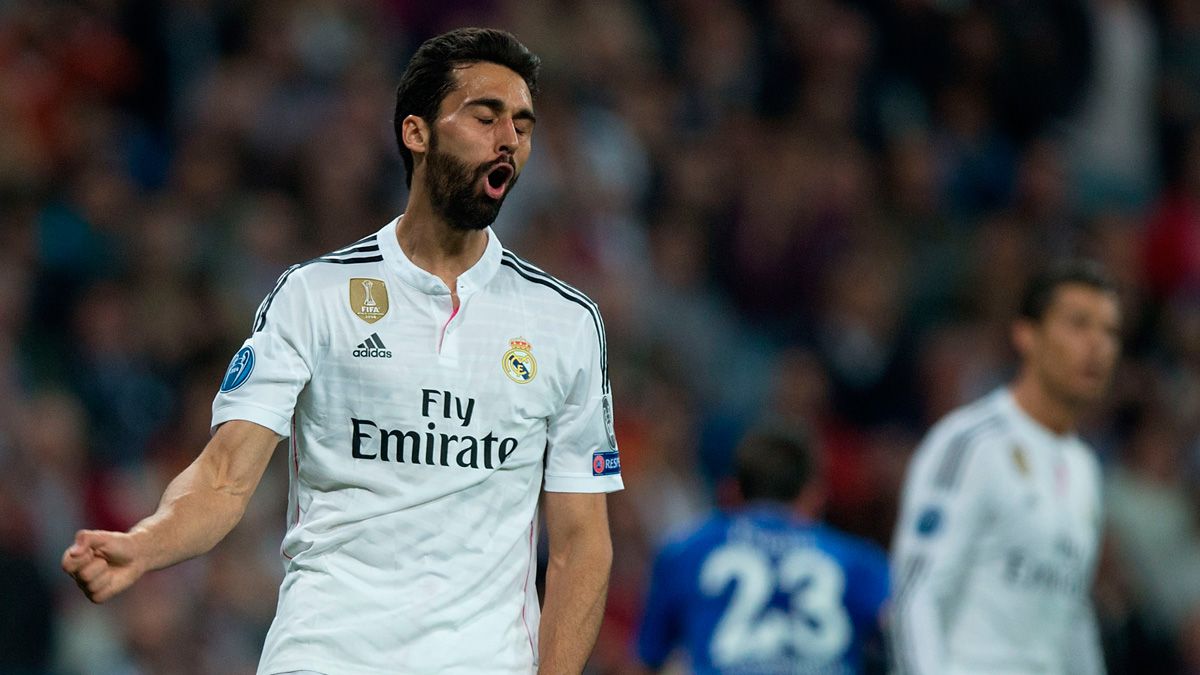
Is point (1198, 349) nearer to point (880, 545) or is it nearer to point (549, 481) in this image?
point (880, 545)

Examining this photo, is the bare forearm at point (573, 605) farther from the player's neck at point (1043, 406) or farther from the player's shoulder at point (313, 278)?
the player's neck at point (1043, 406)

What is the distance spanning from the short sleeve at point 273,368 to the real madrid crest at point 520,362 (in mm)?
465

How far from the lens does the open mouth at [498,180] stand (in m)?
4.46

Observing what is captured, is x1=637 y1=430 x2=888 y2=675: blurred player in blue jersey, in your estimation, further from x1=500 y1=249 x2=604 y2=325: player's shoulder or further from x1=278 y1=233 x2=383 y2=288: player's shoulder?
x1=278 y1=233 x2=383 y2=288: player's shoulder

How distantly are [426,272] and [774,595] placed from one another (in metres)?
2.86

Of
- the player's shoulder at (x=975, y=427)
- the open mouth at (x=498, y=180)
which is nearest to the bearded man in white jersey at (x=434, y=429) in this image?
the open mouth at (x=498, y=180)

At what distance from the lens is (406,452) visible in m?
4.35

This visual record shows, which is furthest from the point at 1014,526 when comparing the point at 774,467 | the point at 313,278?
the point at 313,278

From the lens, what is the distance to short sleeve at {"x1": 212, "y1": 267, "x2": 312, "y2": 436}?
4.29 meters

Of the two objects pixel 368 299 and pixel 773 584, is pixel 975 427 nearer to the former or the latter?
pixel 773 584

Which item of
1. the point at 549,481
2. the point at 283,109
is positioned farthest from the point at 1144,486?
the point at 549,481

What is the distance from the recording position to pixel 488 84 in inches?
176

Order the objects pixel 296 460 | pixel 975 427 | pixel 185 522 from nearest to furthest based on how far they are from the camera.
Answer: pixel 185 522
pixel 296 460
pixel 975 427

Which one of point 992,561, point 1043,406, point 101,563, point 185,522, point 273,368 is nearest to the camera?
point 101,563
